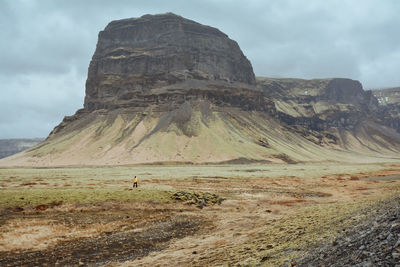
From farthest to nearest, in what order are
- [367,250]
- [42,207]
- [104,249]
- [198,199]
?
[198,199]
[42,207]
[104,249]
[367,250]

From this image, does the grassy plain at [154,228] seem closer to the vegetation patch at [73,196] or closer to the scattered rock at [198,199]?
the vegetation patch at [73,196]

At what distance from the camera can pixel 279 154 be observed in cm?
15525

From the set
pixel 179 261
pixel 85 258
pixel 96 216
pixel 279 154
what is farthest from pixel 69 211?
pixel 279 154

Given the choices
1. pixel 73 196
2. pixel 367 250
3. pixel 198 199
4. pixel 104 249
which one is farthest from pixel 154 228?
pixel 367 250

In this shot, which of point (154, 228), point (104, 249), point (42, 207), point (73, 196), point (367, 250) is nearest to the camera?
point (367, 250)

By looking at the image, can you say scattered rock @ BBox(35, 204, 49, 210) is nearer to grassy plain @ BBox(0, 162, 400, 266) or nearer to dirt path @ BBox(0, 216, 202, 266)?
grassy plain @ BBox(0, 162, 400, 266)

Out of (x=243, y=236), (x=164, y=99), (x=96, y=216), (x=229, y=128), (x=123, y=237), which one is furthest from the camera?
(x=164, y=99)

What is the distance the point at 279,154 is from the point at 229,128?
115 feet

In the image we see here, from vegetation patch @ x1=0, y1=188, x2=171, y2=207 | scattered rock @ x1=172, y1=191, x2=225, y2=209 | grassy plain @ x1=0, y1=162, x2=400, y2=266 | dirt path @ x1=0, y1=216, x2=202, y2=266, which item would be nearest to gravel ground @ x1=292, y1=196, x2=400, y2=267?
grassy plain @ x1=0, y1=162, x2=400, y2=266

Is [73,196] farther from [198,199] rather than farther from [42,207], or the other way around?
[198,199]

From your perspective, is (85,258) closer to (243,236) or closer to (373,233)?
(243,236)

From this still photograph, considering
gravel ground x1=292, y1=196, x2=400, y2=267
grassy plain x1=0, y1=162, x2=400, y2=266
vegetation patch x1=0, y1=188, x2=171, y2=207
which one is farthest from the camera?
vegetation patch x1=0, y1=188, x2=171, y2=207

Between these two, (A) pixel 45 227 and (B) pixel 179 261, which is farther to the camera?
(A) pixel 45 227

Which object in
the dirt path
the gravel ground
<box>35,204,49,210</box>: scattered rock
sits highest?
the gravel ground
